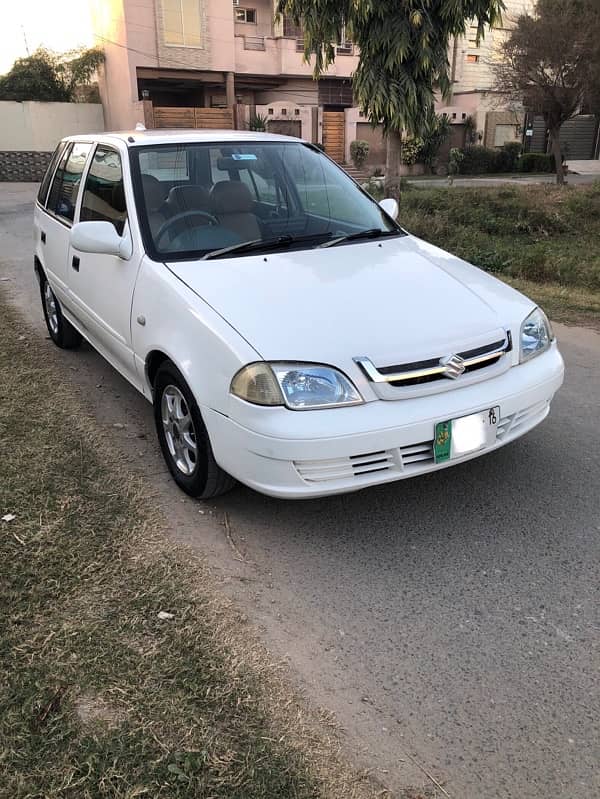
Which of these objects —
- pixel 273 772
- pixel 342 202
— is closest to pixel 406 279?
pixel 342 202

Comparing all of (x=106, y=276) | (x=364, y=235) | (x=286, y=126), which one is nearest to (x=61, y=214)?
(x=106, y=276)

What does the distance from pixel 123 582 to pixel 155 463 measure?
1.11 m

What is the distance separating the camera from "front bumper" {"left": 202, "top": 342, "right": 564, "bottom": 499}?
2736 millimetres

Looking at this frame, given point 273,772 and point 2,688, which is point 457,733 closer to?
point 273,772

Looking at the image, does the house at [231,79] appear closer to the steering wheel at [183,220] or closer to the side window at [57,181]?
the side window at [57,181]

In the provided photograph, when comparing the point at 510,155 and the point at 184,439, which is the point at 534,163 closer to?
the point at 510,155

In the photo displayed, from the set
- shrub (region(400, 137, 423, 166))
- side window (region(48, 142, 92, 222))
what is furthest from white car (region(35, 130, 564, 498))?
shrub (region(400, 137, 423, 166))

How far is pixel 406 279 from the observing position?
135 inches

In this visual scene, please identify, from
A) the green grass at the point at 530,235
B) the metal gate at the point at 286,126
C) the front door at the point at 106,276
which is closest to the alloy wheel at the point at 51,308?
the front door at the point at 106,276

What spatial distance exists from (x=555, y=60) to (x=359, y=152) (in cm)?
1158

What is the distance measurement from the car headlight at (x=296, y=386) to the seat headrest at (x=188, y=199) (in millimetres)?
1436

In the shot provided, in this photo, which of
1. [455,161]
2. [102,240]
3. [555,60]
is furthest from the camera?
[455,161]

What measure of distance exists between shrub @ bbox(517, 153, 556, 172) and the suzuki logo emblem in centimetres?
3298

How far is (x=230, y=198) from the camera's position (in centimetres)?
392
